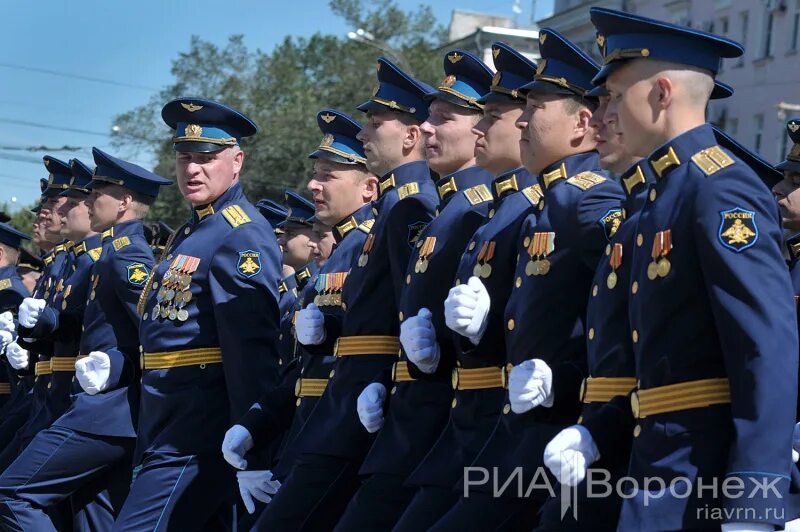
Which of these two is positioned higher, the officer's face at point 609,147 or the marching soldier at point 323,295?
the officer's face at point 609,147

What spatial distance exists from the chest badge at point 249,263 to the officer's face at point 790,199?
8.58ft

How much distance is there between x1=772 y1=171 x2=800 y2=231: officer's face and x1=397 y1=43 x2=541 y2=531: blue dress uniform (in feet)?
6.39

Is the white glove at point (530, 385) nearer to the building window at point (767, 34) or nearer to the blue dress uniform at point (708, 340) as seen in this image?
the blue dress uniform at point (708, 340)

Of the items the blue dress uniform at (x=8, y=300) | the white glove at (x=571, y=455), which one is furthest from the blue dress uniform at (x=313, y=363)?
the blue dress uniform at (x=8, y=300)

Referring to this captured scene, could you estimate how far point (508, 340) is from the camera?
5.56 metres

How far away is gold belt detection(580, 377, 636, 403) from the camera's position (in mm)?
4828

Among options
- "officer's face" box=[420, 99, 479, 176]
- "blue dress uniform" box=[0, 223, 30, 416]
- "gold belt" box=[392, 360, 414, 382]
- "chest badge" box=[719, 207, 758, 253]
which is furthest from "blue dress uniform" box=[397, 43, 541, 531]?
"blue dress uniform" box=[0, 223, 30, 416]

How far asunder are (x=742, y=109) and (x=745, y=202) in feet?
94.3

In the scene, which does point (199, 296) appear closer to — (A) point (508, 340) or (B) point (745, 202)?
(A) point (508, 340)

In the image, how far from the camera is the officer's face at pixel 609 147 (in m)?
5.09

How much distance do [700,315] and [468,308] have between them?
4.25 feet

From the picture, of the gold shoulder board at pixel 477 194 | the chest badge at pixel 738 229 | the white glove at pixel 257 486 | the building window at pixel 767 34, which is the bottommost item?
the white glove at pixel 257 486

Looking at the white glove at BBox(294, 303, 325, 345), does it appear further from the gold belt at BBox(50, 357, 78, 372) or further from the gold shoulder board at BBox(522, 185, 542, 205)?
the gold belt at BBox(50, 357, 78, 372)

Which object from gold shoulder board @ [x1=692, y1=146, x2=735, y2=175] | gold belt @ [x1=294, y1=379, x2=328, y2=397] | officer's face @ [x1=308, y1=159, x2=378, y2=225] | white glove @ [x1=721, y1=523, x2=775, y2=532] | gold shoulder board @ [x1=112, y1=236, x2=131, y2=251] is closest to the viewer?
white glove @ [x1=721, y1=523, x2=775, y2=532]
